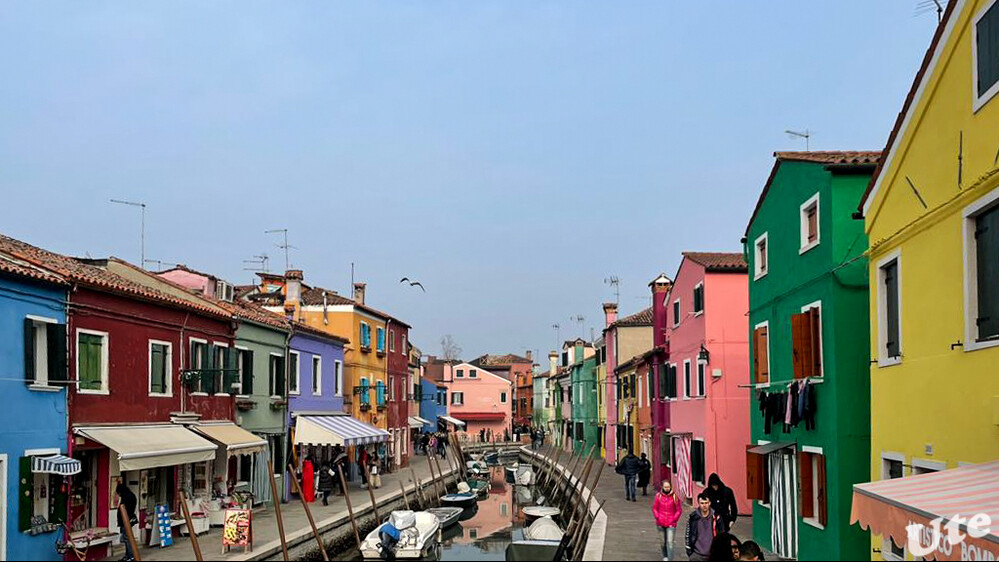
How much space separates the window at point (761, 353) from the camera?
67.6 ft

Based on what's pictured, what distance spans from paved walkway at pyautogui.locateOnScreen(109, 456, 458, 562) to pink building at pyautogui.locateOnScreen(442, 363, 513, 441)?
55578 millimetres

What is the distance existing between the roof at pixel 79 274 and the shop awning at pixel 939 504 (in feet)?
47.8

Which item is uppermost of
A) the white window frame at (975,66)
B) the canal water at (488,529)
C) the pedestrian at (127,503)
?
the white window frame at (975,66)

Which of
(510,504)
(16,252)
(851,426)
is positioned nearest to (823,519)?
(851,426)

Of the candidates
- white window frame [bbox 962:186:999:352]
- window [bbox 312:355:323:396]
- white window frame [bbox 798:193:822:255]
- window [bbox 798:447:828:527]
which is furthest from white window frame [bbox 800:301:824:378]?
window [bbox 312:355:323:396]

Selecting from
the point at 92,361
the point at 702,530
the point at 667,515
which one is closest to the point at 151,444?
the point at 92,361

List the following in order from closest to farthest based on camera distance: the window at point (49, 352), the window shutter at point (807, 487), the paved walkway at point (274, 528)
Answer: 1. the window shutter at point (807, 487)
2. the window at point (49, 352)
3. the paved walkway at point (274, 528)

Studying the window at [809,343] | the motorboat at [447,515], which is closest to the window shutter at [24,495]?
the window at [809,343]

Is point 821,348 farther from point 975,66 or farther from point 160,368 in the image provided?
point 160,368

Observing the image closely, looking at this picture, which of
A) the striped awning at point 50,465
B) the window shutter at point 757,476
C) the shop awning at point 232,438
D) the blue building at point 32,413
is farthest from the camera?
the shop awning at point 232,438

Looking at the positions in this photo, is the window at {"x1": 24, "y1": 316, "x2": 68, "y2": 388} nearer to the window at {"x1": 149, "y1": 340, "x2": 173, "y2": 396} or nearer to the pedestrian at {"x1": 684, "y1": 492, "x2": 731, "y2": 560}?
the window at {"x1": 149, "y1": 340, "x2": 173, "y2": 396}

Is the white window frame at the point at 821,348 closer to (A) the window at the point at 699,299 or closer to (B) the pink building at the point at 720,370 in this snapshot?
(B) the pink building at the point at 720,370

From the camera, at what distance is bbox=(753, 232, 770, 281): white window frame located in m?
20.5

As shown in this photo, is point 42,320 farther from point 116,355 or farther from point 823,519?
point 823,519
